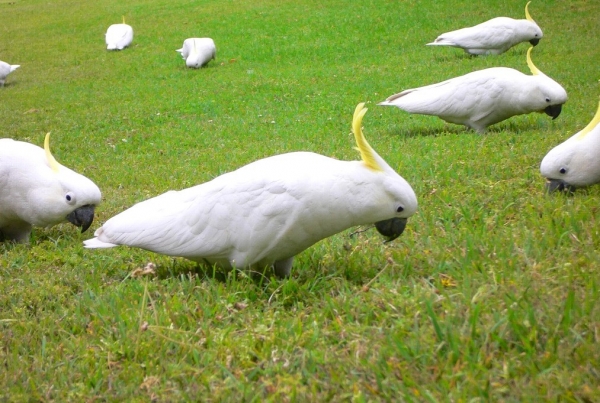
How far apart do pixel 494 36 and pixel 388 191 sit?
863 cm

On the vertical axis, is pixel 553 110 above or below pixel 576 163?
below

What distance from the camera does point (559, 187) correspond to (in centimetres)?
421

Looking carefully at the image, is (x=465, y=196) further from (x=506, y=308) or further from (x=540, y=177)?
(x=506, y=308)

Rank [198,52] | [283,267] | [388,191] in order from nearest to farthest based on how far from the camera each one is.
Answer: [388,191], [283,267], [198,52]

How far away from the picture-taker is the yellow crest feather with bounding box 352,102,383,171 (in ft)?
10.2

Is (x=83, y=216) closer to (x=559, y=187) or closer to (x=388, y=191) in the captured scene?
(x=388, y=191)

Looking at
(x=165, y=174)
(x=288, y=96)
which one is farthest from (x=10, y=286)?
(x=288, y=96)

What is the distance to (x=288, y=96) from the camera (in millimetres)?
9766

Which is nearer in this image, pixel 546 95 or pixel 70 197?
pixel 70 197

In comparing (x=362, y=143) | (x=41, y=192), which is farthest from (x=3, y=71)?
(x=362, y=143)

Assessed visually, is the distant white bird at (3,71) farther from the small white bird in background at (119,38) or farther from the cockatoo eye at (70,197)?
the cockatoo eye at (70,197)

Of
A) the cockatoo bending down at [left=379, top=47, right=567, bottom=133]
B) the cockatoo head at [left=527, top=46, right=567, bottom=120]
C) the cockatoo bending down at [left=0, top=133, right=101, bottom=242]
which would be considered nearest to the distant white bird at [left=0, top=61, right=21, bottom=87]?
the cockatoo bending down at [left=379, top=47, right=567, bottom=133]

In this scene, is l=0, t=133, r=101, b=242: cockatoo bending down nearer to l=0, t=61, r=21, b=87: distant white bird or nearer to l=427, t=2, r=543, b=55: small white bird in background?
l=427, t=2, r=543, b=55: small white bird in background

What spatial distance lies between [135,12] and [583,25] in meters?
12.1
